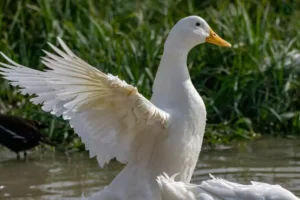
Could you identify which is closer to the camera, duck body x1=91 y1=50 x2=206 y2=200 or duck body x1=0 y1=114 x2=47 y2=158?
duck body x1=91 y1=50 x2=206 y2=200

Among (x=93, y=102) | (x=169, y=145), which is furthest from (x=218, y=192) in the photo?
(x=93, y=102)

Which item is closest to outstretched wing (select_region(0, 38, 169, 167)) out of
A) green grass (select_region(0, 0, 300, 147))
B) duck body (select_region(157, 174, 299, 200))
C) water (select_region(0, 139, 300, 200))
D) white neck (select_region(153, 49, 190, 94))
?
white neck (select_region(153, 49, 190, 94))

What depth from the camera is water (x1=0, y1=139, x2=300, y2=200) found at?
29.7 feet

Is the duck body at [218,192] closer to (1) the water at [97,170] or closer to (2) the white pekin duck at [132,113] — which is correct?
(2) the white pekin duck at [132,113]

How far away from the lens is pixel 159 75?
301 inches

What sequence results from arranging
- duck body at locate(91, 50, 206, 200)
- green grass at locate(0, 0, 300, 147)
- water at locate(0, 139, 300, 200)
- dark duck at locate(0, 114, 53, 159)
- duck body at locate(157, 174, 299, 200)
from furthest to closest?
green grass at locate(0, 0, 300, 147)
dark duck at locate(0, 114, 53, 159)
water at locate(0, 139, 300, 200)
duck body at locate(91, 50, 206, 200)
duck body at locate(157, 174, 299, 200)

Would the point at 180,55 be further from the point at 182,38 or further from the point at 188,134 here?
the point at 188,134

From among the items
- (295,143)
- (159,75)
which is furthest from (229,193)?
(295,143)

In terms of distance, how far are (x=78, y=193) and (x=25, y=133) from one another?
1766mm

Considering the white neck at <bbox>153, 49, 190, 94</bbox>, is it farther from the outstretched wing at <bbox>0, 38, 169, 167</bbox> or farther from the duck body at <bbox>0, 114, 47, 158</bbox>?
the duck body at <bbox>0, 114, 47, 158</bbox>

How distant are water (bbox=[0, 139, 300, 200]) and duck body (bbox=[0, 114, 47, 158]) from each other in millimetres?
156

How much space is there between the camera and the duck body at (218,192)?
6719mm

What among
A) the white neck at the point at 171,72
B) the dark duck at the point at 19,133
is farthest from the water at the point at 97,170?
the white neck at the point at 171,72

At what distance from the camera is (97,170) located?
977 cm
